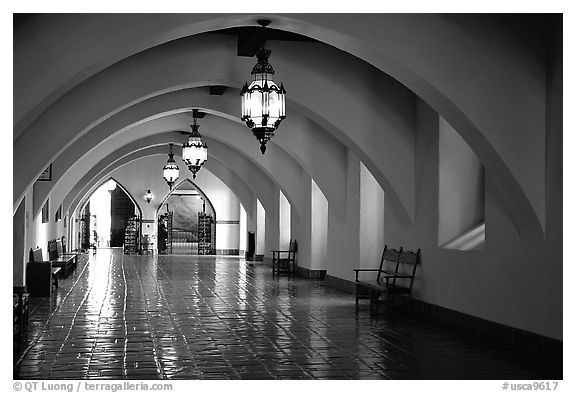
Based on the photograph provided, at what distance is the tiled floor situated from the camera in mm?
6867

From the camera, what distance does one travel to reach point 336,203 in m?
15.2

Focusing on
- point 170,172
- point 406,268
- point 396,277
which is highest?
point 170,172

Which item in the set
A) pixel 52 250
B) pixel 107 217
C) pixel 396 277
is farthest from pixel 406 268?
pixel 107 217

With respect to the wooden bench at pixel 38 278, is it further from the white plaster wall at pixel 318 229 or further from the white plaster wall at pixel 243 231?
the white plaster wall at pixel 243 231

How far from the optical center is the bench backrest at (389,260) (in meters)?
12.0

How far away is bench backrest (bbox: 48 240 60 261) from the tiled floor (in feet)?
12.6

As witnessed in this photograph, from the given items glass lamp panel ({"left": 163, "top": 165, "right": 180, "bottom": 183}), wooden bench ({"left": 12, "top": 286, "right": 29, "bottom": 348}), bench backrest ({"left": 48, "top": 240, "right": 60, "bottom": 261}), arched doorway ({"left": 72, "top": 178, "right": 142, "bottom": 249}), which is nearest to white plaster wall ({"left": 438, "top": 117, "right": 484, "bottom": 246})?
wooden bench ({"left": 12, "top": 286, "right": 29, "bottom": 348})

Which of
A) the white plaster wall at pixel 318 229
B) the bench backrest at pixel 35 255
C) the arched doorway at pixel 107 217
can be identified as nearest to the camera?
the bench backrest at pixel 35 255

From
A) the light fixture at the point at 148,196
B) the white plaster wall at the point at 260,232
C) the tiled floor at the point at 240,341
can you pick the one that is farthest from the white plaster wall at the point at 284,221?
the light fixture at the point at 148,196

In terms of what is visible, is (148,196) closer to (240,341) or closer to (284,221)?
(284,221)

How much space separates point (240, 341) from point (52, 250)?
10936 mm

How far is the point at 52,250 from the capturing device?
18.2 meters

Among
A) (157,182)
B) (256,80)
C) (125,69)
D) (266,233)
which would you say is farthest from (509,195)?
(157,182)

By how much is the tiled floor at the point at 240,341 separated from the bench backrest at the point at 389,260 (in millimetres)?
777
